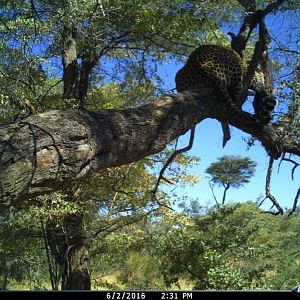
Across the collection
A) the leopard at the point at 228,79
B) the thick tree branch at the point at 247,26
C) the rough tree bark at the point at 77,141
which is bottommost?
the rough tree bark at the point at 77,141

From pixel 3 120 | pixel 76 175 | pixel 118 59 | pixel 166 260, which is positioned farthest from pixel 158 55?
pixel 76 175

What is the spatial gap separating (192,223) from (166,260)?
1.73 metres

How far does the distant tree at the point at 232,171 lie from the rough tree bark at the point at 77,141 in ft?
56.3

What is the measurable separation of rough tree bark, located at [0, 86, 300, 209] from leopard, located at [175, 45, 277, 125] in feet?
2.02

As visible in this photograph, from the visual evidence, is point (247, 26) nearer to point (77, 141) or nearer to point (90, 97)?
point (77, 141)

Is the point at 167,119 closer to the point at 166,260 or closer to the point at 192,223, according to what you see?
the point at 166,260

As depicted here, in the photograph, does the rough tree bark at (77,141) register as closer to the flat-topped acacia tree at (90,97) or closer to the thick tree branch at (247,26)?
the flat-topped acacia tree at (90,97)

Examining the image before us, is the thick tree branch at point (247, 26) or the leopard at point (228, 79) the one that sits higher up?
the thick tree branch at point (247, 26)

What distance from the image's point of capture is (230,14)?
665 cm

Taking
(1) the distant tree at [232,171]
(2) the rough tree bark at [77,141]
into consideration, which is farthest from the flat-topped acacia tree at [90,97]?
(1) the distant tree at [232,171]

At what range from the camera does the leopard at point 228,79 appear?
4207 millimetres

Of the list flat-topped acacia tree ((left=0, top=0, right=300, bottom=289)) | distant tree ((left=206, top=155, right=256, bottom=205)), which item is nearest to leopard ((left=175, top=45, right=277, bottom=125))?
flat-topped acacia tree ((left=0, top=0, right=300, bottom=289))

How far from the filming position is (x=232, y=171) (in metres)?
20.4

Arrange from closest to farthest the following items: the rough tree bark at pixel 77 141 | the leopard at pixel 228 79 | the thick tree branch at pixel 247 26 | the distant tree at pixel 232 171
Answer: the rough tree bark at pixel 77 141
the leopard at pixel 228 79
the thick tree branch at pixel 247 26
the distant tree at pixel 232 171
